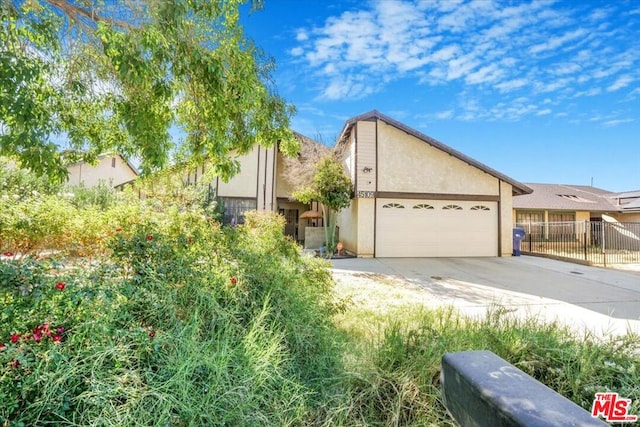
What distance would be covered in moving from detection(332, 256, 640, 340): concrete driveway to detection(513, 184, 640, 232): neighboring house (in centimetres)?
1074

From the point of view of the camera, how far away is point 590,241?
1739cm

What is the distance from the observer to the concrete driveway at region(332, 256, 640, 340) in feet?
18.5

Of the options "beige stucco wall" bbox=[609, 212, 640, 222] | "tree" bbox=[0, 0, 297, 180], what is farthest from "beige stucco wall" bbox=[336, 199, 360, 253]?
"beige stucco wall" bbox=[609, 212, 640, 222]

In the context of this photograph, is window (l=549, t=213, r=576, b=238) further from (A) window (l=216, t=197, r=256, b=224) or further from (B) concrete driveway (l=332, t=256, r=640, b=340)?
(A) window (l=216, t=197, r=256, b=224)

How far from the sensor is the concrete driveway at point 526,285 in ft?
18.5

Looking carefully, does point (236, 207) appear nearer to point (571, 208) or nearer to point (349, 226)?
point (349, 226)

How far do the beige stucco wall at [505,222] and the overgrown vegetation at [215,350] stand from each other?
11.9 meters

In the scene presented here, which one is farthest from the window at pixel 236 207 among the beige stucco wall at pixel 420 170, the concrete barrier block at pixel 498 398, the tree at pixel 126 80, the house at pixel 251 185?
the concrete barrier block at pixel 498 398

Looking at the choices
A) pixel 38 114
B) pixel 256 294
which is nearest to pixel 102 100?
pixel 38 114

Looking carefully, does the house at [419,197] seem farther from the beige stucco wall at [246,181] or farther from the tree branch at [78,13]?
the tree branch at [78,13]

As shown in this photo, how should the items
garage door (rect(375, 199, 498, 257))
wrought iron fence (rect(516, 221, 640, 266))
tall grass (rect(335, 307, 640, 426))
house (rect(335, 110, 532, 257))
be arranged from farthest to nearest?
wrought iron fence (rect(516, 221, 640, 266))
garage door (rect(375, 199, 498, 257))
house (rect(335, 110, 532, 257))
tall grass (rect(335, 307, 640, 426))

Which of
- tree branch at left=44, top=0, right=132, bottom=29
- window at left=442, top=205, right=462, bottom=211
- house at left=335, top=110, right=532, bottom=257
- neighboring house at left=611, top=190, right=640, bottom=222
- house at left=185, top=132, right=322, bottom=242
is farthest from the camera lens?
neighboring house at left=611, top=190, right=640, bottom=222

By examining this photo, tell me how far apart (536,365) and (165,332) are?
11.1 feet

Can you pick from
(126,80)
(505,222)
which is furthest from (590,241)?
(126,80)
